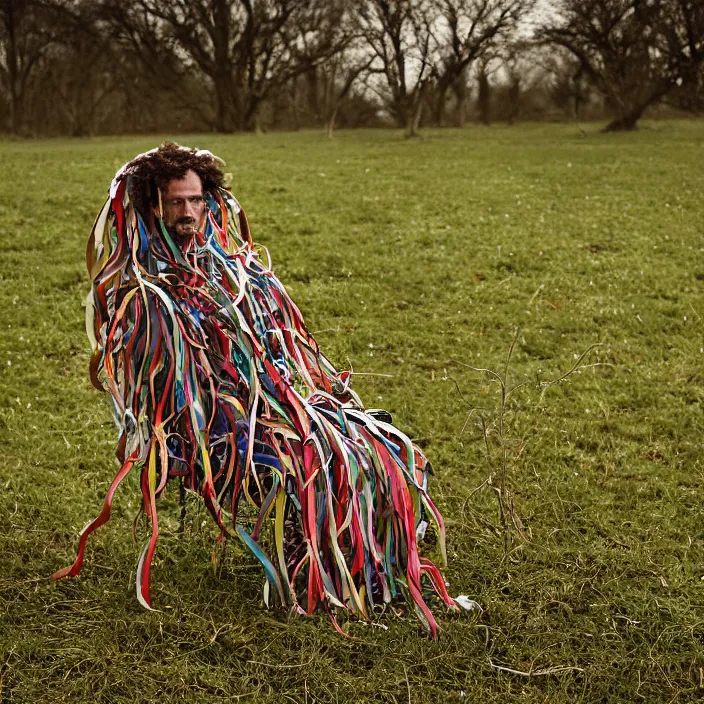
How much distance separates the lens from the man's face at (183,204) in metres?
2.88

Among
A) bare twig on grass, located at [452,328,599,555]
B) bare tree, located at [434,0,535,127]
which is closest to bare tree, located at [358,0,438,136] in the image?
bare tree, located at [434,0,535,127]

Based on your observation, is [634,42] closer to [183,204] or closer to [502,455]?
[502,455]

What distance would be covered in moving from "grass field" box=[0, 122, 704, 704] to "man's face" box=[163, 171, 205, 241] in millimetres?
1391

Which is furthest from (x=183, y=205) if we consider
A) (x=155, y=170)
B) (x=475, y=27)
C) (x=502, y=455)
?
(x=475, y=27)

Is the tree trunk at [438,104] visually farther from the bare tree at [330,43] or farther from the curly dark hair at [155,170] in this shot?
the curly dark hair at [155,170]

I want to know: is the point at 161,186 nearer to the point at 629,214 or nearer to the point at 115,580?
the point at 115,580

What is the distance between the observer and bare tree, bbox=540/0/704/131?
24000mm

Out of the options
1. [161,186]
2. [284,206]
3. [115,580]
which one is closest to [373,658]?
[115,580]

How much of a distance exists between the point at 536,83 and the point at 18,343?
3782cm

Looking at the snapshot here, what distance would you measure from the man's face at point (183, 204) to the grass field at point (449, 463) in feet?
4.56

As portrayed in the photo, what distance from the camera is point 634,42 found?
2461 centimetres

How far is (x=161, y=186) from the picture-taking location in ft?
9.45

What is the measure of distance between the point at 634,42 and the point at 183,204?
2513 centimetres

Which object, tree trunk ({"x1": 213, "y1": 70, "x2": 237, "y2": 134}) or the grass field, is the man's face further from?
tree trunk ({"x1": 213, "y1": 70, "x2": 237, "y2": 134})
